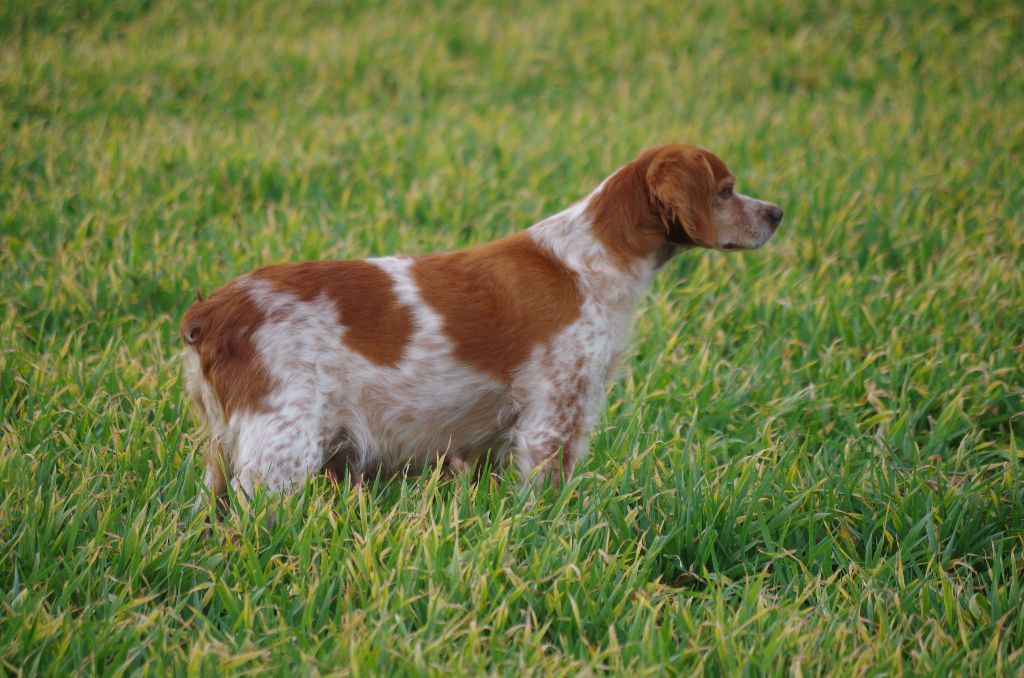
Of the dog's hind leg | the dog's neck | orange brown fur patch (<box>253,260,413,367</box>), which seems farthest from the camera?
the dog's neck

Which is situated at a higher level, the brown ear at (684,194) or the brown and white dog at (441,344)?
the brown ear at (684,194)

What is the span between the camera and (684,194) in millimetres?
3305

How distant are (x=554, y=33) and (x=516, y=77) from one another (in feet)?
3.62

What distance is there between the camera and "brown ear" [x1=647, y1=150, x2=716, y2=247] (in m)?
3.29

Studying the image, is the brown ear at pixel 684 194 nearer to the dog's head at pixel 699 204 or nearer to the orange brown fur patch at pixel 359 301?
the dog's head at pixel 699 204

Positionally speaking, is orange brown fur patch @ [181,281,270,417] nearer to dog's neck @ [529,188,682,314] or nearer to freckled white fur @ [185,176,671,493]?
freckled white fur @ [185,176,671,493]

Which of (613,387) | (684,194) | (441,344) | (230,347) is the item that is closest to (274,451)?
(230,347)

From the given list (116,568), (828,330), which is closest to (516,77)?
(828,330)

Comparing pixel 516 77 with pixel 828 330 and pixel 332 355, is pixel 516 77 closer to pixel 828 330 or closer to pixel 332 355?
pixel 828 330

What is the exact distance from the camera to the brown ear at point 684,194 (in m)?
3.29

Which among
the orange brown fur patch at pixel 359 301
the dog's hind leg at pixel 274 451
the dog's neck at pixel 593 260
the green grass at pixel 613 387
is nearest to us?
the green grass at pixel 613 387

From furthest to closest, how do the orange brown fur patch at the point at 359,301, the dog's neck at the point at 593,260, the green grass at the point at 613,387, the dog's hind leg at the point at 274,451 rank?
the dog's neck at the point at 593,260
the orange brown fur patch at the point at 359,301
the dog's hind leg at the point at 274,451
the green grass at the point at 613,387

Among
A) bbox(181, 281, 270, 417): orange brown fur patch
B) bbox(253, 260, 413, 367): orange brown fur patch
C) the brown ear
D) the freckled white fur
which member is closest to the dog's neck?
the freckled white fur

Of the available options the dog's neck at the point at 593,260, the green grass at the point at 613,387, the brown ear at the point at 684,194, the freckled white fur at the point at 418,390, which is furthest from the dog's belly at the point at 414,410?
the brown ear at the point at 684,194
